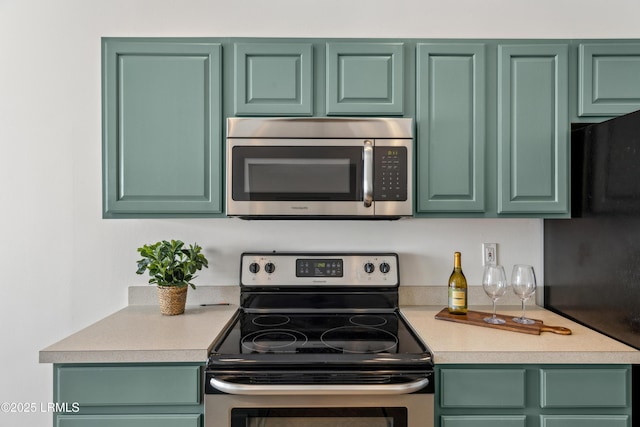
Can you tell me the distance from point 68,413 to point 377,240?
4.68 ft

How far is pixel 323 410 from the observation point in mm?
1257

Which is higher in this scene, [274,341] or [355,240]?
[355,240]

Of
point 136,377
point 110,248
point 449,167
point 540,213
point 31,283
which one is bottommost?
point 136,377

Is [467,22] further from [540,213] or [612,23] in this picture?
[540,213]

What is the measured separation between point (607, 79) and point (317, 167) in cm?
129

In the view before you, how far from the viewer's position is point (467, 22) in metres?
1.90

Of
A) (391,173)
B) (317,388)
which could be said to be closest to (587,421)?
(317,388)

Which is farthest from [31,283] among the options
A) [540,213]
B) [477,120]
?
[540,213]

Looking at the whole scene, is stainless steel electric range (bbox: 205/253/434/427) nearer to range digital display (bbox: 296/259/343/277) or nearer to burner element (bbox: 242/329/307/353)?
burner element (bbox: 242/329/307/353)

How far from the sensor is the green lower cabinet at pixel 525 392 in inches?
50.6

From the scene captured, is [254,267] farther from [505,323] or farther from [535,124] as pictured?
[535,124]

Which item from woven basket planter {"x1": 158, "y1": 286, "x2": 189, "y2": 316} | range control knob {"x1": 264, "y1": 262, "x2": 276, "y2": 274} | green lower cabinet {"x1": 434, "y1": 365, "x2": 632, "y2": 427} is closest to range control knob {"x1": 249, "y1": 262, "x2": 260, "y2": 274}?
range control knob {"x1": 264, "y1": 262, "x2": 276, "y2": 274}

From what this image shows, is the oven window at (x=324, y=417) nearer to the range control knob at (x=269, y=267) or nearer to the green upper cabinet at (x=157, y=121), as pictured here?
the range control knob at (x=269, y=267)

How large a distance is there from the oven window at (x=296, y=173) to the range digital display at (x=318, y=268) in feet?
1.32
